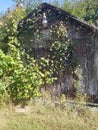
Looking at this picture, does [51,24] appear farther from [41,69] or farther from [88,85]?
[88,85]

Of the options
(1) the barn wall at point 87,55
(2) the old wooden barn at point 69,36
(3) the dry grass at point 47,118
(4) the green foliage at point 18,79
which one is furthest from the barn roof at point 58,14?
(3) the dry grass at point 47,118

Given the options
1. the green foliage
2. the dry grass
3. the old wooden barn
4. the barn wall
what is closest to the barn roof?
the old wooden barn

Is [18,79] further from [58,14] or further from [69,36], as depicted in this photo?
[58,14]

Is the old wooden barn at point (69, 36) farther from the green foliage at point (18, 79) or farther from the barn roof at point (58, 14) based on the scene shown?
the green foliage at point (18, 79)

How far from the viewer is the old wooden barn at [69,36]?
11.7 meters

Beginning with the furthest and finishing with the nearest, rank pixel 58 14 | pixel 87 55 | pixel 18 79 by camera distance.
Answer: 1. pixel 58 14
2. pixel 87 55
3. pixel 18 79

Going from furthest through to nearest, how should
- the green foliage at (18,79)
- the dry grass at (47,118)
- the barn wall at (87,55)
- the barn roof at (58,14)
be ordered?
the barn wall at (87,55), the barn roof at (58,14), the green foliage at (18,79), the dry grass at (47,118)

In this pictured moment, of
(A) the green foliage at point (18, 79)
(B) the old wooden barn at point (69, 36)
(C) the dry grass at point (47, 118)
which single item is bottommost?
(C) the dry grass at point (47, 118)

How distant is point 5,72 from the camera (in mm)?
11461

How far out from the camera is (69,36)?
12.0m

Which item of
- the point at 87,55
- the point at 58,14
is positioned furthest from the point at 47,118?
the point at 58,14

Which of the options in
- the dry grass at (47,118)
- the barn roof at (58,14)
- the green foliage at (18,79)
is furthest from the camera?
the barn roof at (58,14)

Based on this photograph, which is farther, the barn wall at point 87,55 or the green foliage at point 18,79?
the barn wall at point 87,55

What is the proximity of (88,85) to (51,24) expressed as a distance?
2.86 metres
